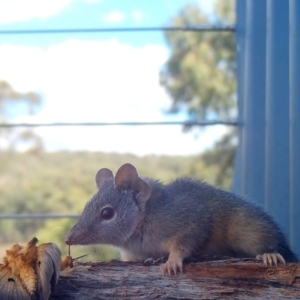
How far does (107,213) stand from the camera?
2.44 meters

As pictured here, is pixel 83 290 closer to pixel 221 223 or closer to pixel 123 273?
pixel 123 273

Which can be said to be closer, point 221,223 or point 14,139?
point 221,223

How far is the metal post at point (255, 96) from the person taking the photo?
10.3 feet

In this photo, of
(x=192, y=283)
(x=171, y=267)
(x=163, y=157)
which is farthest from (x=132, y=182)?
(x=163, y=157)

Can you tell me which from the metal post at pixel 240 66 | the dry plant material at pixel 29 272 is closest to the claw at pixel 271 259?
the dry plant material at pixel 29 272

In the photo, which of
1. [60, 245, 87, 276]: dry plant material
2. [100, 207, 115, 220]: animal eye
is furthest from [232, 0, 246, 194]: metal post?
[60, 245, 87, 276]: dry plant material

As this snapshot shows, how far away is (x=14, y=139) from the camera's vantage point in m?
7.87

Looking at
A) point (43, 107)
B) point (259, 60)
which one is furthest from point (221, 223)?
point (43, 107)

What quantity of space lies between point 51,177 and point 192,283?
567cm

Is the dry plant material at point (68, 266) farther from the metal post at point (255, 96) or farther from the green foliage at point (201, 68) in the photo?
the green foliage at point (201, 68)

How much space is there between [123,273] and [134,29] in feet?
6.12

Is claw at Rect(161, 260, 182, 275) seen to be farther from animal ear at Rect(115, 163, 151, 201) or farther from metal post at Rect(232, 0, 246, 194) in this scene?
metal post at Rect(232, 0, 246, 194)

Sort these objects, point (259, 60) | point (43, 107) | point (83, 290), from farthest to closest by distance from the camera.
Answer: point (43, 107), point (259, 60), point (83, 290)

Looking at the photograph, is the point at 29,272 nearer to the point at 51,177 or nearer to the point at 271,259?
the point at 271,259
